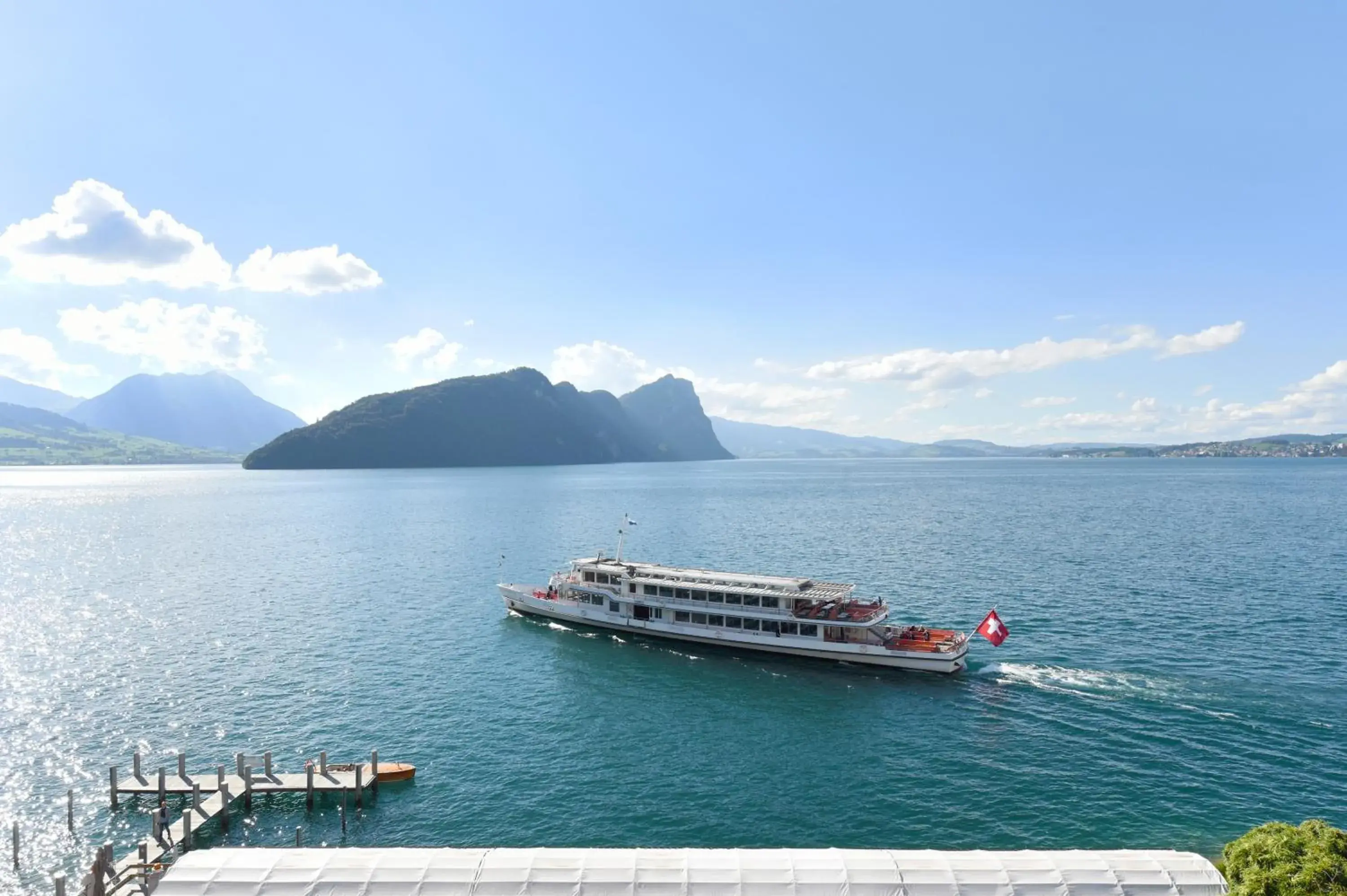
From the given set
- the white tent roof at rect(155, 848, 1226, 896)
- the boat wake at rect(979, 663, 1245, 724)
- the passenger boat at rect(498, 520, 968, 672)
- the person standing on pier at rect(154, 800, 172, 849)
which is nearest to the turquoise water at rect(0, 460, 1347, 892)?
the boat wake at rect(979, 663, 1245, 724)

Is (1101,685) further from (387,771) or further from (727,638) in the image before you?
(387,771)

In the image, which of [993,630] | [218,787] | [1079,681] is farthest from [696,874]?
[1079,681]

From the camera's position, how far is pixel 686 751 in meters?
49.4

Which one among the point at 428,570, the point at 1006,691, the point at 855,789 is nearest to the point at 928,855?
the point at 855,789

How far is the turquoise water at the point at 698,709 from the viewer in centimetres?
4059

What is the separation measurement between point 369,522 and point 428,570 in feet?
226

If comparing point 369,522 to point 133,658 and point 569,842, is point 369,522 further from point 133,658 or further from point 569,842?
point 569,842

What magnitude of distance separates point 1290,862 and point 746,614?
1942 inches

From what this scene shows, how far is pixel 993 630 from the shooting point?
58.4 meters

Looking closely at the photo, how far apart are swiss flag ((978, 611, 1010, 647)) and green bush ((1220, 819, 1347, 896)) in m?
31.6

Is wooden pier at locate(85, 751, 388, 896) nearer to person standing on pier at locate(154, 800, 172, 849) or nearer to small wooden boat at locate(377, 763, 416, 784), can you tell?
person standing on pier at locate(154, 800, 172, 849)

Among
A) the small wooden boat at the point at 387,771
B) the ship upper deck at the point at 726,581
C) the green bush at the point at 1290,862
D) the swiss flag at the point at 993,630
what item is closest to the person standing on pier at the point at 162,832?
the small wooden boat at the point at 387,771

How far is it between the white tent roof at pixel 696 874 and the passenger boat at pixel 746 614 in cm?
3717

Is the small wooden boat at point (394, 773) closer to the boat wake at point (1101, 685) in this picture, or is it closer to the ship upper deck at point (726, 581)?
the ship upper deck at point (726, 581)
